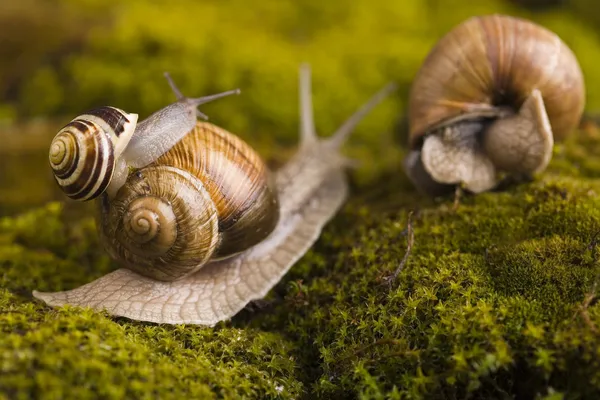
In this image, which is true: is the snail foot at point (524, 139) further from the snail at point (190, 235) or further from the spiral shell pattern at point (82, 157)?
the spiral shell pattern at point (82, 157)

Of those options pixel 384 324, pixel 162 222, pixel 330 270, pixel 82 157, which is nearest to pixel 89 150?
pixel 82 157

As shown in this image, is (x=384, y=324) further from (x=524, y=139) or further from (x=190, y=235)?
(x=524, y=139)

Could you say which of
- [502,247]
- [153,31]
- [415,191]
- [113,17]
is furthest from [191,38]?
[502,247]

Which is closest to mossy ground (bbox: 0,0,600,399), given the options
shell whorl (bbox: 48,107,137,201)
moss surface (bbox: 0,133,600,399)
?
moss surface (bbox: 0,133,600,399)

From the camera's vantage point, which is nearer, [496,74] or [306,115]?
[496,74]

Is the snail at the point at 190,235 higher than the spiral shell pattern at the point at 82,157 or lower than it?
lower

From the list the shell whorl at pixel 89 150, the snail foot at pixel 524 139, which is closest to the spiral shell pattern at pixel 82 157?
the shell whorl at pixel 89 150
